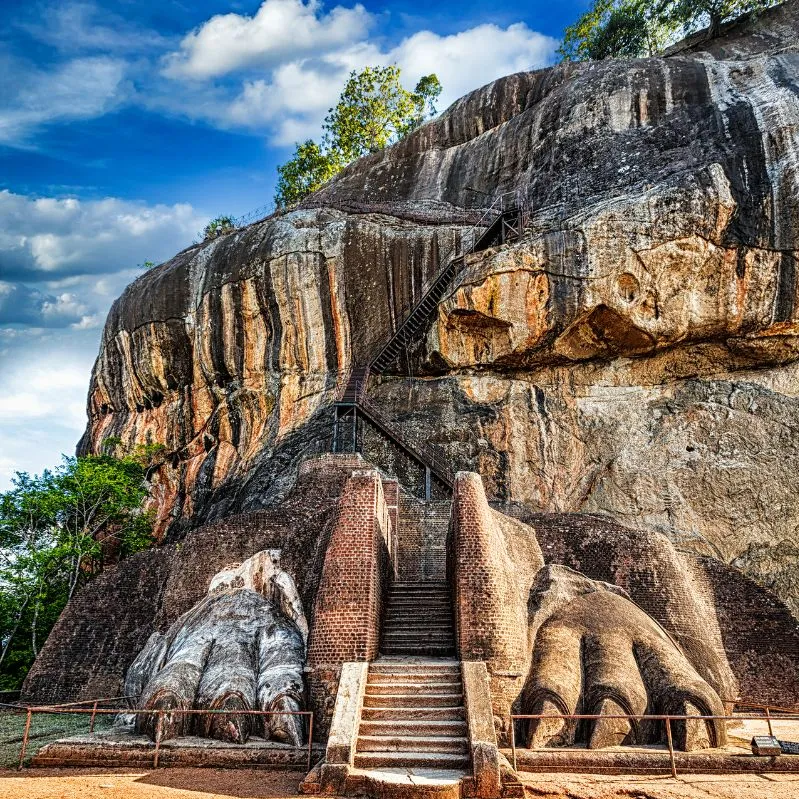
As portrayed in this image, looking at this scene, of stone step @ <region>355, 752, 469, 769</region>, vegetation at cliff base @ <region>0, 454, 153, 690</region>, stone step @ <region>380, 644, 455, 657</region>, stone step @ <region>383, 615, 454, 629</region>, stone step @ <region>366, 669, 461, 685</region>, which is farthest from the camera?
vegetation at cliff base @ <region>0, 454, 153, 690</region>

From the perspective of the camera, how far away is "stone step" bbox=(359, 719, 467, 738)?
8.71 metres

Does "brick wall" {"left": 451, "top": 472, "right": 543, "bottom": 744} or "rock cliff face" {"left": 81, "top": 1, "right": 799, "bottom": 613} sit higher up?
"rock cliff face" {"left": 81, "top": 1, "right": 799, "bottom": 613}

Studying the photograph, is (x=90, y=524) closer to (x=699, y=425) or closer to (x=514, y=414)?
(x=514, y=414)

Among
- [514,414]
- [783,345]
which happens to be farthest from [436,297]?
[783,345]

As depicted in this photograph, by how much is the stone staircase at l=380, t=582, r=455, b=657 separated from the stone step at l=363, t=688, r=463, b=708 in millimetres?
1668

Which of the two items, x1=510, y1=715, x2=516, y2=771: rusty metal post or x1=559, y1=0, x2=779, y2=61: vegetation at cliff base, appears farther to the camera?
x1=559, y1=0, x2=779, y2=61: vegetation at cliff base

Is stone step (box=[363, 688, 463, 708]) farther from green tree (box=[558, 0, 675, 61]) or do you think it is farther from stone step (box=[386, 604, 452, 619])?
green tree (box=[558, 0, 675, 61])

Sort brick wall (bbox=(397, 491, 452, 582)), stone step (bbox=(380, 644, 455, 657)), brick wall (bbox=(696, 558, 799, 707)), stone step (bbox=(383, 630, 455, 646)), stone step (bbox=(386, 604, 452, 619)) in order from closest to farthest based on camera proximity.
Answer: stone step (bbox=(380, 644, 455, 657))
stone step (bbox=(383, 630, 455, 646))
stone step (bbox=(386, 604, 452, 619))
brick wall (bbox=(696, 558, 799, 707))
brick wall (bbox=(397, 491, 452, 582))

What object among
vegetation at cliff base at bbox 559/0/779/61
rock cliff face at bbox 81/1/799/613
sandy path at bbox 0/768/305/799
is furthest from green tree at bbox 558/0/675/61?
sandy path at bbox 0/768/305/799

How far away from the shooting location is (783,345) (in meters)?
23.0

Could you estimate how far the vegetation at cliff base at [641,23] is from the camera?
35.5 metres

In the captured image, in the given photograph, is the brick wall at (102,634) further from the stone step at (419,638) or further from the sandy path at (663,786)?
the sandy path at (663,786)

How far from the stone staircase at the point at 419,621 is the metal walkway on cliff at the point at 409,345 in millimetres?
8285

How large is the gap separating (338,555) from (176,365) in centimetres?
2043
